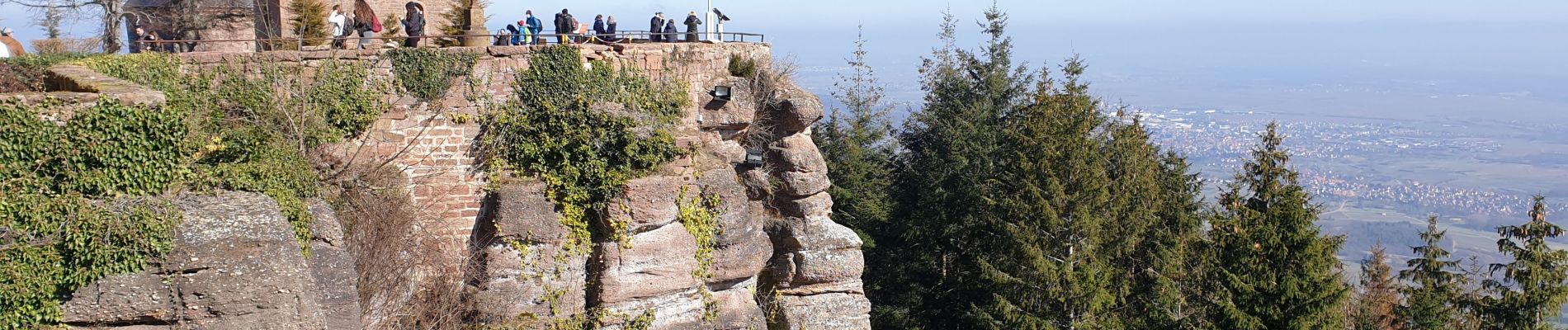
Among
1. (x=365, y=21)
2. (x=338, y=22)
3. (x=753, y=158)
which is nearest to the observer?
(x=338, y=22)

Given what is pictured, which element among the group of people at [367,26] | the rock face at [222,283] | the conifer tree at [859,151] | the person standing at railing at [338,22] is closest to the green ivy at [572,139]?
the group of people at [367,26]

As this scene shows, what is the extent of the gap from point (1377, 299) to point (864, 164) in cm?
1324

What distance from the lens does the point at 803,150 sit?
66.6 ft

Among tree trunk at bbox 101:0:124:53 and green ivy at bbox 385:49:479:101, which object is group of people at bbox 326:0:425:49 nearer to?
green ivy at bbox 385:49:479:101

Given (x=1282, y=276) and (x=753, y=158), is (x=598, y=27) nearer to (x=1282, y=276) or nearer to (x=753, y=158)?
(x=753, y=158)

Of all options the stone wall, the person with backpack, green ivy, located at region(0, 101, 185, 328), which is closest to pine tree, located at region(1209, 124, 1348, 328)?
the stone wall

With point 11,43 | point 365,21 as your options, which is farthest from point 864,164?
point 11,43

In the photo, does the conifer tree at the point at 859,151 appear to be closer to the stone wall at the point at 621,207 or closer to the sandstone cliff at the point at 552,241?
the sandstone cliff at the point at 552,241

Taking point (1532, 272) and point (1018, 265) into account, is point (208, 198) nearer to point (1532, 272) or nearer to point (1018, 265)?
point (1018, 265)

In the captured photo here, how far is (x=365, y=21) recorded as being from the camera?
60.3 feet

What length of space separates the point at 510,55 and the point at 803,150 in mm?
5676

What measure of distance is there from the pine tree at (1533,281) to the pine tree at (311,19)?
68.2 ft

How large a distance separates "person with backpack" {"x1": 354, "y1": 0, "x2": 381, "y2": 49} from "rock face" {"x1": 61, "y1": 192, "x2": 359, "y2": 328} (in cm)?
587

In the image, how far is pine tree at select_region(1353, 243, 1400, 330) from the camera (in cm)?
2756
